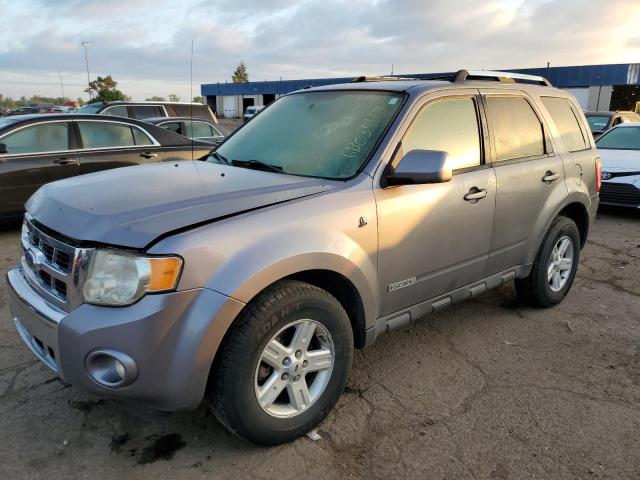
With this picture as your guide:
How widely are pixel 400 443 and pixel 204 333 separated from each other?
1220 mm

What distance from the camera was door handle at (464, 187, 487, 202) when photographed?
336cm

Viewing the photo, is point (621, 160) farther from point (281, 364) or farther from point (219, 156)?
point (281, 364)

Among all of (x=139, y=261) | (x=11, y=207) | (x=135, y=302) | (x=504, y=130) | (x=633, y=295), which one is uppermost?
(x=504, y=130)

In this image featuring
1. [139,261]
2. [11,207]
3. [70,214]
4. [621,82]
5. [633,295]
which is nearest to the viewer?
[139,261]

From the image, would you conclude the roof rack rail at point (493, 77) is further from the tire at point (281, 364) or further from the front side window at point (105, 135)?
the front side window at point (105, 135)

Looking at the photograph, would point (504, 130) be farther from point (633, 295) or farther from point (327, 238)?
point (633, 295)

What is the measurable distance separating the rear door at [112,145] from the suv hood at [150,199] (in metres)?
4.50

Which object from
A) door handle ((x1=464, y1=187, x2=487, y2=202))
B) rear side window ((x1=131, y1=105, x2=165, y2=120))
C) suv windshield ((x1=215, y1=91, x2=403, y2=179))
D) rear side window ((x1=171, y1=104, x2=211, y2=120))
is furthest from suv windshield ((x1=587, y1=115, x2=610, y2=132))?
suv windshield ((x1=215, y1=91, x2=403, y2=179))

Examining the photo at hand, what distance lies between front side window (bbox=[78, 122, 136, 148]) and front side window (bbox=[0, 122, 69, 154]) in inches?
9.7

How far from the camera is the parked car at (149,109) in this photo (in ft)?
42.9

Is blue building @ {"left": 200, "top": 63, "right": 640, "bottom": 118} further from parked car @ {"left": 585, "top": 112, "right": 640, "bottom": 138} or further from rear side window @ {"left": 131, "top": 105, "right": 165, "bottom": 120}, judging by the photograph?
parked car @ {"left": 585, "top": 112, "right": 640, "bottom": 138}

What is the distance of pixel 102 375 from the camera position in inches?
87.4

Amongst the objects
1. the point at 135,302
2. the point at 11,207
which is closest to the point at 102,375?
the point at 135,302

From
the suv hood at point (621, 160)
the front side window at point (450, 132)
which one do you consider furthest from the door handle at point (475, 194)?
the suv hood at point (621, 160)
